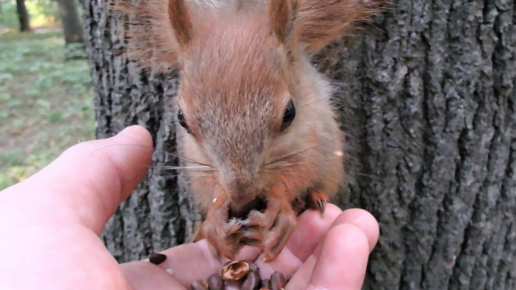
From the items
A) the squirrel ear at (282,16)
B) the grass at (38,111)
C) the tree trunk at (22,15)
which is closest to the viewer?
the squirrel ear at (282,16)

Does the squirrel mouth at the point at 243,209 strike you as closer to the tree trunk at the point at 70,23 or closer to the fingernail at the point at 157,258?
the fingernail at the point at 157,258

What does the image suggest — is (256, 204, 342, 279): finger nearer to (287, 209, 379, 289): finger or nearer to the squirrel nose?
(287, 209, 379, 289): finger

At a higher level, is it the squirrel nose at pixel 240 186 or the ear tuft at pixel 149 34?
the ear tuft at pixel 149 34

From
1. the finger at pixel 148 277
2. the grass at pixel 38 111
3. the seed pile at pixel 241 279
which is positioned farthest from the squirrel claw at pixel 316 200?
the grass at pixel 38 111

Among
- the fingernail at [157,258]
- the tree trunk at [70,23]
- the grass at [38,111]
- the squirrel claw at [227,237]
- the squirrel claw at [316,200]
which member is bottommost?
the grass at [38,111]

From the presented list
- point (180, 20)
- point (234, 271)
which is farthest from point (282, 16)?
point (234, 271)

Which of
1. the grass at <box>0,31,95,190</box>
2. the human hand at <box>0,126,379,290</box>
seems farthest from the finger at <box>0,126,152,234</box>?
the grass at <box>0,31,95,190</box>

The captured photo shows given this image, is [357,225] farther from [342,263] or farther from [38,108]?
[38,108]
